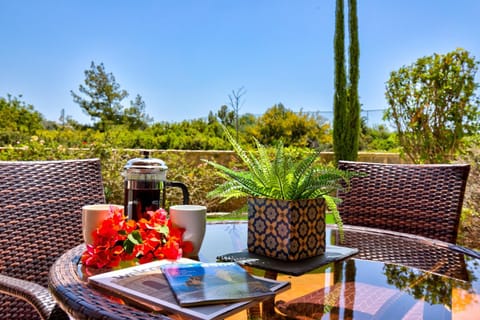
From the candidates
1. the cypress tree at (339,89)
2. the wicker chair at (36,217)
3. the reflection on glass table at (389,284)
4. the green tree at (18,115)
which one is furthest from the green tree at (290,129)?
the reflection on glass table at (389,284)

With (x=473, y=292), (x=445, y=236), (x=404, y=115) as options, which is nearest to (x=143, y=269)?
(x=473, y=292)

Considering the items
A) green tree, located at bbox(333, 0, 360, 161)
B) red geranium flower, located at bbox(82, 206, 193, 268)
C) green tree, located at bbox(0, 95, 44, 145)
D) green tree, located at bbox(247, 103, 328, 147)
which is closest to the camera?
red geranium flower, located at bbox(82, 206, 193, 268)

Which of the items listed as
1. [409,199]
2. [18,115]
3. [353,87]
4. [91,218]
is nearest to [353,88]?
[353,87]

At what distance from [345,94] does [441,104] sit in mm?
1297

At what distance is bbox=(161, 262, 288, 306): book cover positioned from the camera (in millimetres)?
766

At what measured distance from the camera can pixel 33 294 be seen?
1040 mm

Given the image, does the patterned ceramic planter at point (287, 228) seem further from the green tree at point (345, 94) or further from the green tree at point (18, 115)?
the green tree at point (18, 115)

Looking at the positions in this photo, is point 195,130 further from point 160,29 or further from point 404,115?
point 160,29

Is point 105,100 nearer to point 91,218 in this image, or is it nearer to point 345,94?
point 345,94

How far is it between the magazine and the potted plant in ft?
0.58

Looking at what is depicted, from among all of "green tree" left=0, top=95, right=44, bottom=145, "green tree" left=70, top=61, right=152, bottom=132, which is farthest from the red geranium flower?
"green tree" left=70, top=61, right=152, bottom=132

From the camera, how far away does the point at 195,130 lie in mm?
9141

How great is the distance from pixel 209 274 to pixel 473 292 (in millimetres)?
696

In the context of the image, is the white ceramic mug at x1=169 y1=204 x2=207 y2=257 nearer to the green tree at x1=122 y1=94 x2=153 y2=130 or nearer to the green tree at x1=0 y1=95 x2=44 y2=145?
the green tree at x1=0 y1=95 x2=44 y2=145
